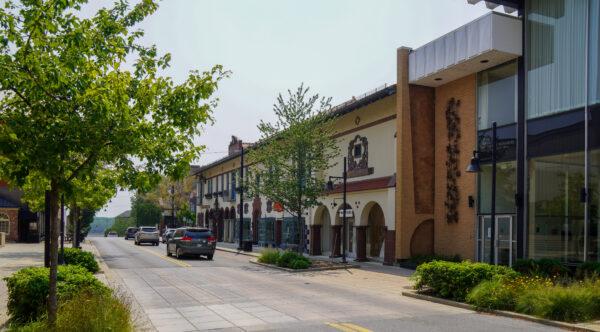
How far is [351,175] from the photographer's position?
31.5 meters

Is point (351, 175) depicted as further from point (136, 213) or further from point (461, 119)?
point (136, 213)

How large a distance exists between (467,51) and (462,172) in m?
5.00

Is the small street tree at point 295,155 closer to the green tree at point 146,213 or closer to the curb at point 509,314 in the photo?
the curb at point 509,314

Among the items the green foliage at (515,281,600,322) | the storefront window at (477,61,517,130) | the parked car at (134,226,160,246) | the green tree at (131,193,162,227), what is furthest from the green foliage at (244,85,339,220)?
the green tree at (131,193,162,227)

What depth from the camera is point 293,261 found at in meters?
25.1

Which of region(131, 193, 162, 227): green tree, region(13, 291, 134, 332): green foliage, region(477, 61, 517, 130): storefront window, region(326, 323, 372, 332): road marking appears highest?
region(477, 61, 517, 130): storefront window

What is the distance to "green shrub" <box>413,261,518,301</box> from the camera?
1443 centimetres

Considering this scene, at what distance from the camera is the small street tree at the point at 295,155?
92.7ft

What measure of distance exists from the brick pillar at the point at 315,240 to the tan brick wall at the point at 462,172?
11321 mm

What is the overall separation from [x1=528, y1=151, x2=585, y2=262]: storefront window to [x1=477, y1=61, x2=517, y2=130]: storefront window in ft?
7.32

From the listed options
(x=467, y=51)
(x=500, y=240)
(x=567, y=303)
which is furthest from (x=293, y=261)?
(x=567, y=303)

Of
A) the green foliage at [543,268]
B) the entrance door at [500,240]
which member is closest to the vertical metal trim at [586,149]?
the green foliage at [543,268]

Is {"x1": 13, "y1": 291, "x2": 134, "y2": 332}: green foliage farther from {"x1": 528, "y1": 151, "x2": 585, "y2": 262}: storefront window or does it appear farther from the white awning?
the white awning

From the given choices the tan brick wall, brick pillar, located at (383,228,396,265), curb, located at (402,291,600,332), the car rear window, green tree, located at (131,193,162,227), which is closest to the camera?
curb, located at (402,291,600,332)
